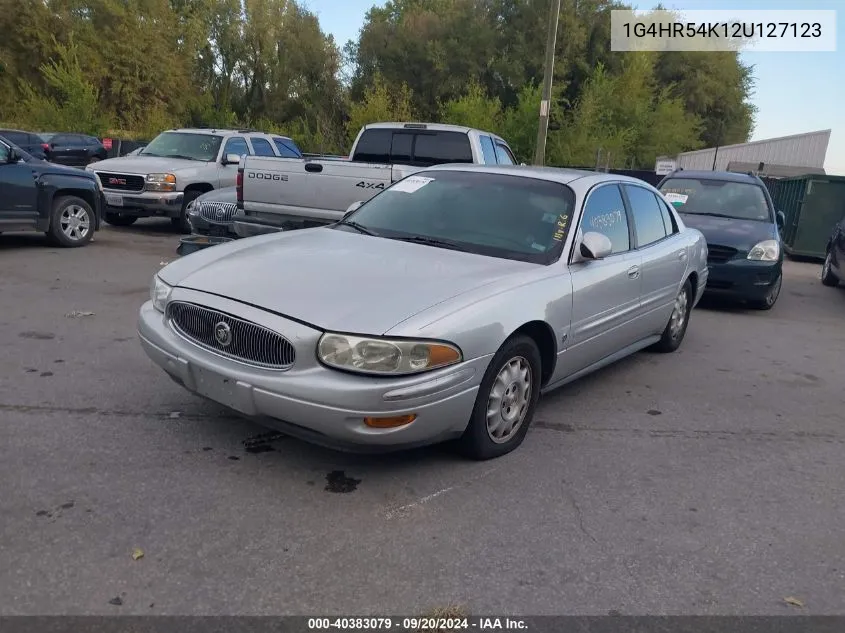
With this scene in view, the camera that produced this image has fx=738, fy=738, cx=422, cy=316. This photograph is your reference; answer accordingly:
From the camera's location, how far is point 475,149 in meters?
9.44

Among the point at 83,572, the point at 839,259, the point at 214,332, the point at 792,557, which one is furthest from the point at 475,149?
the point at 83,572

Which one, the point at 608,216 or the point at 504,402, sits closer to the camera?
the point at 504,402

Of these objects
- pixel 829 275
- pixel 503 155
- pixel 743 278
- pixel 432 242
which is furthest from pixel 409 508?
pixel 829 275

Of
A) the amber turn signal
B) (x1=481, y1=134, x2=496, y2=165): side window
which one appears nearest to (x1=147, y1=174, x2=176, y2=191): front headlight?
(x1=481, y1=134, x2=496, y2=165): side window

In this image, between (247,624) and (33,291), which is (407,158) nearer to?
(33,291)

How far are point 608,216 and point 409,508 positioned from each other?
8.83ft

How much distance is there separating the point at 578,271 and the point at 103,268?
649cm

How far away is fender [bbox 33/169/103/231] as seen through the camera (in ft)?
31.0

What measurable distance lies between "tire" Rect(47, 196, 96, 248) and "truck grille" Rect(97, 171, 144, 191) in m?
1.76

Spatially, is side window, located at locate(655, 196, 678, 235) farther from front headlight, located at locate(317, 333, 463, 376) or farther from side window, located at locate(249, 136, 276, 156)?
side window, located at locate(249, 136, 276, 156)

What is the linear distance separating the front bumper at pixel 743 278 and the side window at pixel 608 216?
3.98 meters

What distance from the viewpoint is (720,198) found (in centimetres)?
993

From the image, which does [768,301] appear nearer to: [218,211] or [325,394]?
[218,211]

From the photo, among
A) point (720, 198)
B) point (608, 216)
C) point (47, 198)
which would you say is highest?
point (720, 198)
